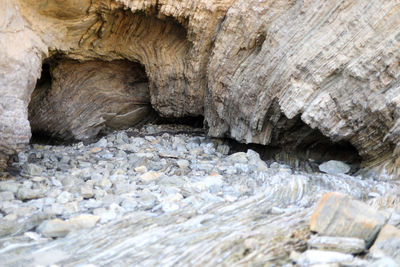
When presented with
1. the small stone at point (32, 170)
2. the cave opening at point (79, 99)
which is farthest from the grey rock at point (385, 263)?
the cave opening at point (79, 99)

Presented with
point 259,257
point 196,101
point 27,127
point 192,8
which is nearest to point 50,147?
point 27,127

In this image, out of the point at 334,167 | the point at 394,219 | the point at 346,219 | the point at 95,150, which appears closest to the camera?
the point at 346,219

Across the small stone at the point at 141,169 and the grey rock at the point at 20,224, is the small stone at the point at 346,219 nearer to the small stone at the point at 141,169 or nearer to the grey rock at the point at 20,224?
the grey rock at the point at 20,224

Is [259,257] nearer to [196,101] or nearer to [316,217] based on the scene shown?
[316,217]

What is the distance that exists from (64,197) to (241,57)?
10.1ft

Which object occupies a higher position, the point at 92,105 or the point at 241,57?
the point at 241,57

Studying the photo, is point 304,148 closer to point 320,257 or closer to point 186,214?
point 186,214

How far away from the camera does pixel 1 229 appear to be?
3.34 metres

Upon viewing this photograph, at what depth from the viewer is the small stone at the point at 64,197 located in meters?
3.95

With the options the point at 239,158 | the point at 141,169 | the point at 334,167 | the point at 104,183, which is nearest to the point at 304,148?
the point at 334,167

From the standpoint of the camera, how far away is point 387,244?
2734 millimetres

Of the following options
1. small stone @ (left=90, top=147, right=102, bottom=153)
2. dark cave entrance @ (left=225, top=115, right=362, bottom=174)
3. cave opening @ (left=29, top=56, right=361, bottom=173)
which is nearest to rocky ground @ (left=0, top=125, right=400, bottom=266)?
dark cave entrance @ (left=225, top=115, right=362, bottom=174)

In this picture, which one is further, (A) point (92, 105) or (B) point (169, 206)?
(A) point (92, 105)

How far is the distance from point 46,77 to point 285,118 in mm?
4224
